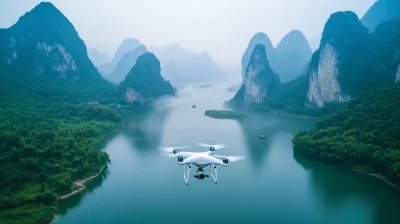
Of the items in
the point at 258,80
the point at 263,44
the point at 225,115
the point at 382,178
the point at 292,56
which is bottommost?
the point at 382,178

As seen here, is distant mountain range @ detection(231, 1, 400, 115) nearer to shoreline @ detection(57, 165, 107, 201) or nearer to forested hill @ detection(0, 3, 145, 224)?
forested hill @ detection(0, 3, 145, 224)

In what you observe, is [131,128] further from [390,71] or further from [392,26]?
[392,26]

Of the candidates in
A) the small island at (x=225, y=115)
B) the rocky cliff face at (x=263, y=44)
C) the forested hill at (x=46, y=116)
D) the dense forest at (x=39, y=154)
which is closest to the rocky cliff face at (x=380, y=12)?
the rocky cliff face at (x=263, y=44)

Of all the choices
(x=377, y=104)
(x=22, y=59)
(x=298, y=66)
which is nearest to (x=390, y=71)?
(x=377, y=104)

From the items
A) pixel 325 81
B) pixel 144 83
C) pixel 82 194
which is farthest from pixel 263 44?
pixel 82 194

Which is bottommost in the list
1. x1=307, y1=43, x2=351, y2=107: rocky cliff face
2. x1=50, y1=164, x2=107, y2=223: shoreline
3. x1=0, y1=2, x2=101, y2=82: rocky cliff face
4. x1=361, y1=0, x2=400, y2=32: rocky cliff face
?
x1=50, y1=164, x2=107, y2=223: shoreline

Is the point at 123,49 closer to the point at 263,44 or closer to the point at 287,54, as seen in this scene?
the point at 263,44

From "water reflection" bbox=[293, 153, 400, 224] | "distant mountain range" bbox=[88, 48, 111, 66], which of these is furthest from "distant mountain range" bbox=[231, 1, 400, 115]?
"distant mountain range" bbox=[88, 48, 111, 66]
